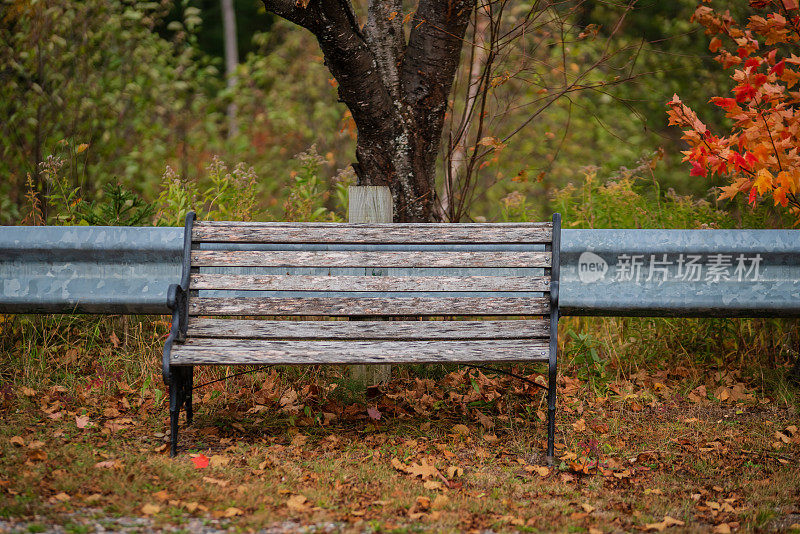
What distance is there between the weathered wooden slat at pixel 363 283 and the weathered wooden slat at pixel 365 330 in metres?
0.18

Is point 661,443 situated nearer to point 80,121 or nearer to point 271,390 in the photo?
point 271,390

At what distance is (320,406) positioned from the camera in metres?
3.91

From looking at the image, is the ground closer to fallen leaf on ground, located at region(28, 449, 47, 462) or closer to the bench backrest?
fallen leaf on ground, located at region(28, 449, 47, 462)

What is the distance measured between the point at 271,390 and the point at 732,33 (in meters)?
3.43

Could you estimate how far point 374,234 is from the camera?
11.9 feet

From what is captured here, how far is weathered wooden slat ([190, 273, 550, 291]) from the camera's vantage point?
3.49 metres

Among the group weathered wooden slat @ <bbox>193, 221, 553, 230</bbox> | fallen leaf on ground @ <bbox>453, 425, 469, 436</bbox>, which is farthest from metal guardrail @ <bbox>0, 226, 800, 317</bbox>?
fallen leaf on ground @ <bbox>453, 425, 469, 436</bbox>

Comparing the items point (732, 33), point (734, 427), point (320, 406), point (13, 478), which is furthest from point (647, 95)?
point (13, 478)

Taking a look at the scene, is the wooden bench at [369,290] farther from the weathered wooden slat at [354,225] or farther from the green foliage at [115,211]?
the green foliage at [115,211]

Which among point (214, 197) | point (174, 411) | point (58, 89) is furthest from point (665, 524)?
point (58, 89)

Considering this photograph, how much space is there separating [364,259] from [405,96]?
4.22ft

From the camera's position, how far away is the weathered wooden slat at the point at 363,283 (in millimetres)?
3486

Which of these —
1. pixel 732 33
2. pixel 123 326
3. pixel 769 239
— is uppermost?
pixel 732 33

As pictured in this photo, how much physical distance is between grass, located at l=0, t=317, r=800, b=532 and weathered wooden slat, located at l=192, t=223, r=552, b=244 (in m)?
0.97
